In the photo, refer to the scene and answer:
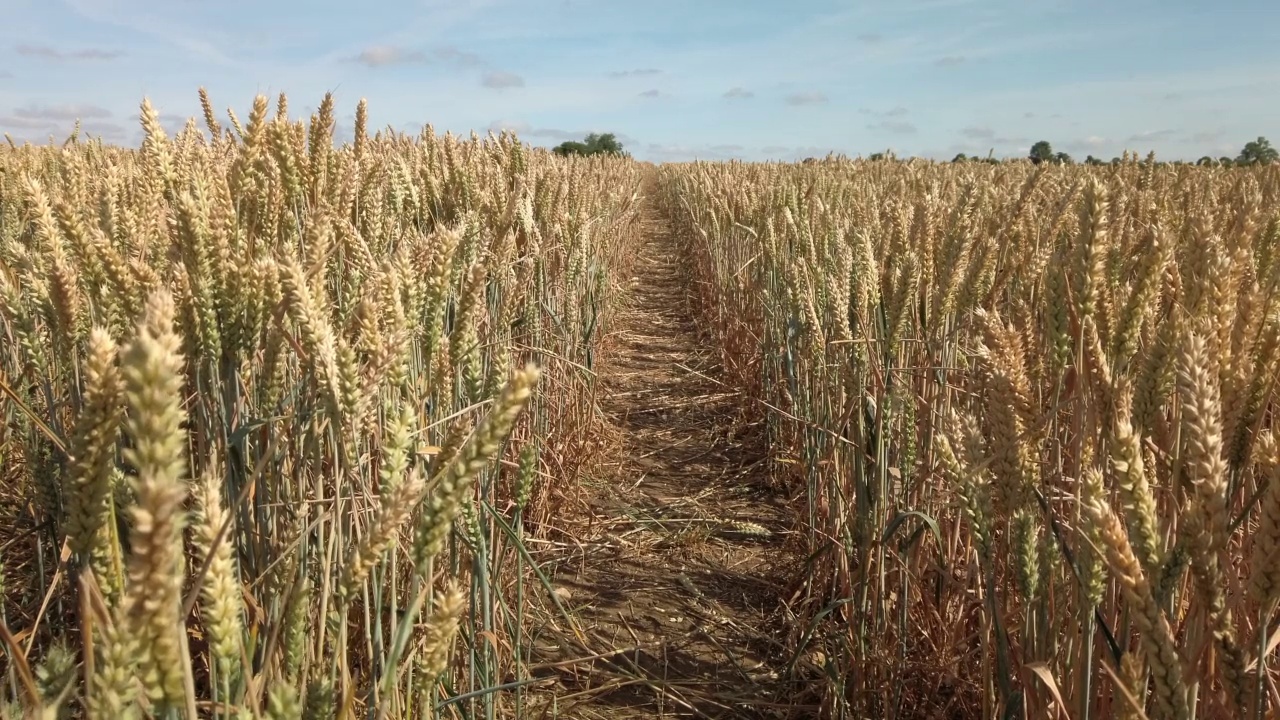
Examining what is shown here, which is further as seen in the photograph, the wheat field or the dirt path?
the dirt path

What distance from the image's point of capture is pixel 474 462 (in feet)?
2.34

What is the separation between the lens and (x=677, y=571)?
114 inches

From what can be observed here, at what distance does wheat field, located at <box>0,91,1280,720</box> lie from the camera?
2.48 feet

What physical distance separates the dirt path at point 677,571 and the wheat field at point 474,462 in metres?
0.06

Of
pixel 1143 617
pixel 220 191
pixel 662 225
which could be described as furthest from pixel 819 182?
Result: pixel 662 225

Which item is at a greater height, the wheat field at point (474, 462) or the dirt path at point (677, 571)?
the wheat field at point (474, 462)

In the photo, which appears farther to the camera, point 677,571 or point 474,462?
point 677,571

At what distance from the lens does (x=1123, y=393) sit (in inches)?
42.6

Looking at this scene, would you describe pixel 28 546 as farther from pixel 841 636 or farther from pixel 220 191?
pixel 841 636

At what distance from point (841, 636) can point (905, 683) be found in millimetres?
191

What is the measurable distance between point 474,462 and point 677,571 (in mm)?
2281

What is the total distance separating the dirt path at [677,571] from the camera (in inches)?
85.5

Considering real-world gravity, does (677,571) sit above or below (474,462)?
below

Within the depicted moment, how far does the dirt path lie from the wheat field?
0.06 m
